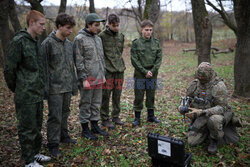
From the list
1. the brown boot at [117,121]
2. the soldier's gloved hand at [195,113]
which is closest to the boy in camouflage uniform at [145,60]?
the brown boot at [117,121]

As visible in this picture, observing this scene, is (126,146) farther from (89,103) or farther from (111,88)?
(111,88)

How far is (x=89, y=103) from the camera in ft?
12.8

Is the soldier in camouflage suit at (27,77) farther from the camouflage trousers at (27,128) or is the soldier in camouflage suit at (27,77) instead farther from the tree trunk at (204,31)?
the tree trunk at (204,31)

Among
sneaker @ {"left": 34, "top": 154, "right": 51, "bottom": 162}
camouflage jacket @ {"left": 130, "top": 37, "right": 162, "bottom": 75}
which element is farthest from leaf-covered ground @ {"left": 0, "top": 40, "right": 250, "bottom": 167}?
camouflage jacket @ {"left": 130, "top": 37, "right": 162, "bottom": 75}

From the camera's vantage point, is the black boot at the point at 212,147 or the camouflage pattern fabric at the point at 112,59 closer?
the black boot at the point at 212,147

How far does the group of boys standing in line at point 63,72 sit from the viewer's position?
2.82m

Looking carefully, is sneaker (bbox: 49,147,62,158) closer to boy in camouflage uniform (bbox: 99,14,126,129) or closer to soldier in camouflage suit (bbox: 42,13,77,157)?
soldier in camouflage suit (bbox: 42,13,77,157)

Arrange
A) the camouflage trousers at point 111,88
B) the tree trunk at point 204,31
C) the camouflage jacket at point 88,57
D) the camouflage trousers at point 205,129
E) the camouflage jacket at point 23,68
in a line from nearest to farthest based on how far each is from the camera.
Answer: the camouflage jacket at point 23,68, the camouflage trousers at point 205,129, the camouflage jacket at point 88,57, the camouflage trousers at point 111,88, the tree trunk at point 204,31

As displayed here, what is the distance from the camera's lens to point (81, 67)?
11.9ft

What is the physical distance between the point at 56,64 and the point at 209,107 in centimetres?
290

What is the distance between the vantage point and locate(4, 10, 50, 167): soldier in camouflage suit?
273 centimetres

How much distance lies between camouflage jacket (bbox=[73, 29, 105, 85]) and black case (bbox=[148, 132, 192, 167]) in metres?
1.66

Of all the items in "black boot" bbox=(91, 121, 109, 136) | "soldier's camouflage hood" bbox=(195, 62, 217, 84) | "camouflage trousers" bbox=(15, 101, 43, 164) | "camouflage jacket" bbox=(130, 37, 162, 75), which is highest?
"camouflage jacket" bbox=(130, 37, 162, 75)

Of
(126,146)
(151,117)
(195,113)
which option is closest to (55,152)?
(126,146)
